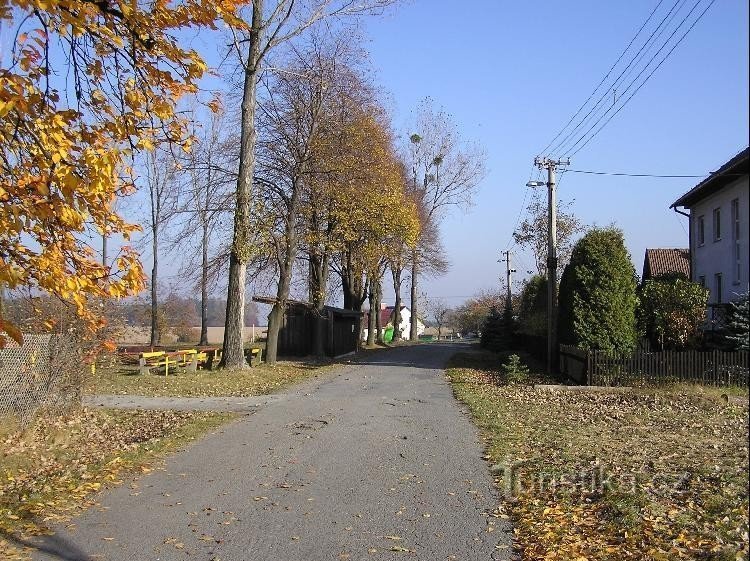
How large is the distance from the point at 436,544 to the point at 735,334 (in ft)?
10.6

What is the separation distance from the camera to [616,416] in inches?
457

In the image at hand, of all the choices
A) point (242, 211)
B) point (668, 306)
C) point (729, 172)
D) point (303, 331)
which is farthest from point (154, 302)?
point (729, 172)

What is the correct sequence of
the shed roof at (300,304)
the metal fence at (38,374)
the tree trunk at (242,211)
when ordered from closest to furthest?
the metal fence at (38,374)
the tree trunk at (242,211)
the shed roof at (300,304)

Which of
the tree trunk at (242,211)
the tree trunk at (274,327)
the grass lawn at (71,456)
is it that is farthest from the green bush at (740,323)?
the tree trunk at (274,327)

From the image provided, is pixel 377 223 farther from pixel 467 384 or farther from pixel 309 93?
pixel 467 384

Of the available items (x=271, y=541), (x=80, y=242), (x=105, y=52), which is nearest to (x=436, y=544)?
(x=271, y=541)

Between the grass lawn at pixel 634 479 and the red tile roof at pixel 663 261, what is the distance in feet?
122

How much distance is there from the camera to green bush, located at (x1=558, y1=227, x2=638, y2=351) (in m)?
20.6

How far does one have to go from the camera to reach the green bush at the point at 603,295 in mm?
20641

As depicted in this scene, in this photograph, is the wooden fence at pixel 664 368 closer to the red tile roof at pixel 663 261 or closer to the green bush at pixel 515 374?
the green bush at pixel 515 374

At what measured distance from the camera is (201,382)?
63.3 feet

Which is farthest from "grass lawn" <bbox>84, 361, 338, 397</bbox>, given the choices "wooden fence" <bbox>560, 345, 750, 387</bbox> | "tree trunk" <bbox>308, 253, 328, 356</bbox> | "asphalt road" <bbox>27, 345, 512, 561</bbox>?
"wooden fence" <bbox>560, 345, 750, 387</bbox>

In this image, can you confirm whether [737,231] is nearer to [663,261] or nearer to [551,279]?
[551,279]

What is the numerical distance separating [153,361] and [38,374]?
13.0 meters
